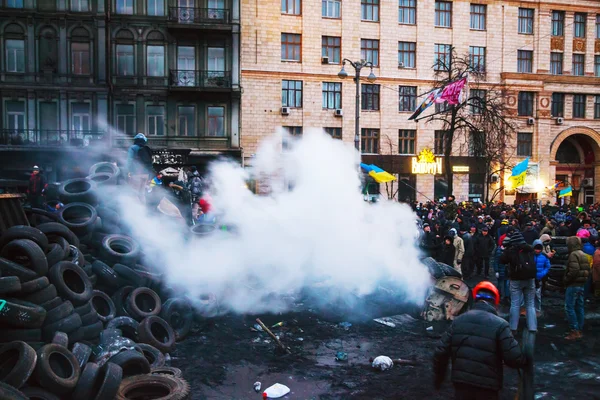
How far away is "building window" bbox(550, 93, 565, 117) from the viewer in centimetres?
3938

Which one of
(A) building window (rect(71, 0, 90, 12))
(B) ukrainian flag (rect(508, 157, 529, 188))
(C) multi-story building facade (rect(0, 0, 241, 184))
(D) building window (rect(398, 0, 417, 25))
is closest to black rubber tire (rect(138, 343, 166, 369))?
(C) multi-story building facade (rect(0, 0, 241, 184))

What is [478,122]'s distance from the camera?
31172mm

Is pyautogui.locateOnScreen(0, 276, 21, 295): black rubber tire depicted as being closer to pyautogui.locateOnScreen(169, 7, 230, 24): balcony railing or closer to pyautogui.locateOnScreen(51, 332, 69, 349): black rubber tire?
pyautogui.locateOnScreen(51, 332, 69, 349): black rubber tire

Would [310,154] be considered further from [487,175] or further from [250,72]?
[487,175]

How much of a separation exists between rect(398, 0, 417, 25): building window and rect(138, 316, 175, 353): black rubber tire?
3303cm

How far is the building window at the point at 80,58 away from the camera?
30141 mm

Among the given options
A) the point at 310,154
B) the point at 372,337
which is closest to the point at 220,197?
the point at 310,154

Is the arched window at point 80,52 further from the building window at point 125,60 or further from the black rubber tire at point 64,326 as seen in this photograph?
the black rubber tire at point 64,326

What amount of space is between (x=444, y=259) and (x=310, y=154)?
560 centimetres

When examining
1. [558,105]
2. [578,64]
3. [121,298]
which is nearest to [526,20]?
[578,64]

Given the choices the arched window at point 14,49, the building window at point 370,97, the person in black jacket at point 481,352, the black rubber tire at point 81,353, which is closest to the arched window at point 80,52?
the arched window at point 14,49

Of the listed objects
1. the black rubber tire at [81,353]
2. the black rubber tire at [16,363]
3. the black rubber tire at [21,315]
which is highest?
the black rubber tire at [21,315]

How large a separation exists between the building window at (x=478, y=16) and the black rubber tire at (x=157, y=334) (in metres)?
36.2

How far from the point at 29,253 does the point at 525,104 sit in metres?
39.2
